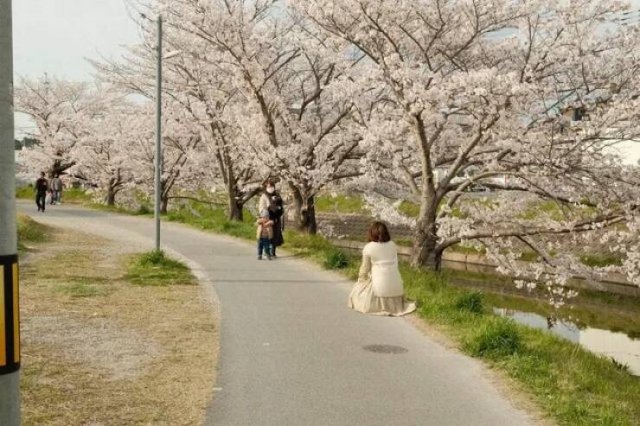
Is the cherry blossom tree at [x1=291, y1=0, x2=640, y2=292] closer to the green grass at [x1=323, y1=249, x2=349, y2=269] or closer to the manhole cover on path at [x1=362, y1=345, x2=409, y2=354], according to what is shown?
the green grass at [x1=323, y1=249, x2=349, y2=269]

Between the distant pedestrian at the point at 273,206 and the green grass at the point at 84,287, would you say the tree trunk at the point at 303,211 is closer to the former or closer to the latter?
the distant pedestrian at the point at 273,206

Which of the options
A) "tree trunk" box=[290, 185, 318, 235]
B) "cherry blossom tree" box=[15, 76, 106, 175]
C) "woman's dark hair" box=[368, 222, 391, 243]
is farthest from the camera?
"cherry blossom tree" box=[15, 76, 106, 175]

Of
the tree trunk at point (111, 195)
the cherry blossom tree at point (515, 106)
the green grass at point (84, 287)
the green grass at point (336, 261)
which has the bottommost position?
the green grass at point (84, 287)

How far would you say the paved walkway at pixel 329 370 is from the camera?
202 inches

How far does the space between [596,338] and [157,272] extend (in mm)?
10780

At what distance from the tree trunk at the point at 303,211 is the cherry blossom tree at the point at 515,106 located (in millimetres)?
5421

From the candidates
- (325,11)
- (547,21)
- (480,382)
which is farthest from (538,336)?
(325,11)

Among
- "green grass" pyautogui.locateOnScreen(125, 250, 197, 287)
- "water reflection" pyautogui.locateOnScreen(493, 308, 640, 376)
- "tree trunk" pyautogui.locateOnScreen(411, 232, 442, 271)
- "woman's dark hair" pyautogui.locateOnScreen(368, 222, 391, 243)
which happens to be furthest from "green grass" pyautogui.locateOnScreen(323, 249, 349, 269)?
"woman's dark hair" pyautogui.locateOnScreen(368, 222, 391, 243)

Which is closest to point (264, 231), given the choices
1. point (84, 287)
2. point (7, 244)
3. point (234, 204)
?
point (84, 287)

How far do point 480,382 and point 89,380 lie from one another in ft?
12.3

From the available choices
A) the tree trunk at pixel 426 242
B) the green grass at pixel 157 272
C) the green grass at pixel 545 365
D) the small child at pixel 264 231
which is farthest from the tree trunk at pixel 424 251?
the green grass at pixel 157 272

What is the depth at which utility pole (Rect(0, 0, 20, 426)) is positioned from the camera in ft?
7.93

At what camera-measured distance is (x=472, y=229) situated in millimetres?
13336

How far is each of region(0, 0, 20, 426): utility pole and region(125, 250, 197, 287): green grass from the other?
28.0 ft
